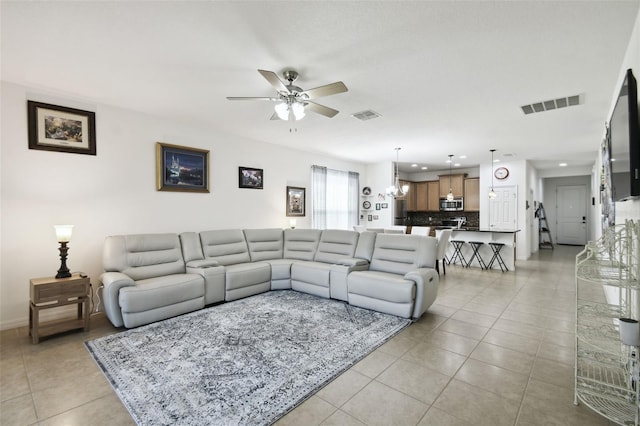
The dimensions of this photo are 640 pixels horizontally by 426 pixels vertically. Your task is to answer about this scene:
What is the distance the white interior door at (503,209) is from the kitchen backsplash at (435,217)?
32.3 inches

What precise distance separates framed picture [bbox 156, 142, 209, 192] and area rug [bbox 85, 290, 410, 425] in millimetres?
2055

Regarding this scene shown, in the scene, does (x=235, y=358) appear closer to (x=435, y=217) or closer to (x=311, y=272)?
(x=311, y=272)

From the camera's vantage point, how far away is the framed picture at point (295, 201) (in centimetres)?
644

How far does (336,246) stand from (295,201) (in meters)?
2.01

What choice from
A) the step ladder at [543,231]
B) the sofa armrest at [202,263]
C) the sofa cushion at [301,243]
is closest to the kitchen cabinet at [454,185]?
the step ladder at [543,231]

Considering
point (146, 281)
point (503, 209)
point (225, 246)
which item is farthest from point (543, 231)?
point (146, 281)

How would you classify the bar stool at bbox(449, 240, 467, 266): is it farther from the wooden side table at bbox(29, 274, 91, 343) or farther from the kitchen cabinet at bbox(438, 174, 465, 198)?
the wooden side table at bbox(29, 274, 91, 343)

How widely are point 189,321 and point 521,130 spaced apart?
5893 millimetres

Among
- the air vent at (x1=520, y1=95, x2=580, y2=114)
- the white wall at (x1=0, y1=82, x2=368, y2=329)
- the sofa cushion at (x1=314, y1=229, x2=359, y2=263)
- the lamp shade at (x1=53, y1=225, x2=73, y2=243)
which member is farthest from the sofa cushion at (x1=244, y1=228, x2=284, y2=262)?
the air vent at (x1=520, y1=95, x2=580, y2=114)

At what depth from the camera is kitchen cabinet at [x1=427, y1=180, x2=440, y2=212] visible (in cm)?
961

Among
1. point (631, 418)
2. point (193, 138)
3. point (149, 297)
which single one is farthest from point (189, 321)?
point (631, 418)

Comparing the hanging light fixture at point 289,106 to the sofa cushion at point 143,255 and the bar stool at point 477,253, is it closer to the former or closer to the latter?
the sofa cushion at point 143,255

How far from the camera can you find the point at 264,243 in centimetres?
526

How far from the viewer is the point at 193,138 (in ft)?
15.9
